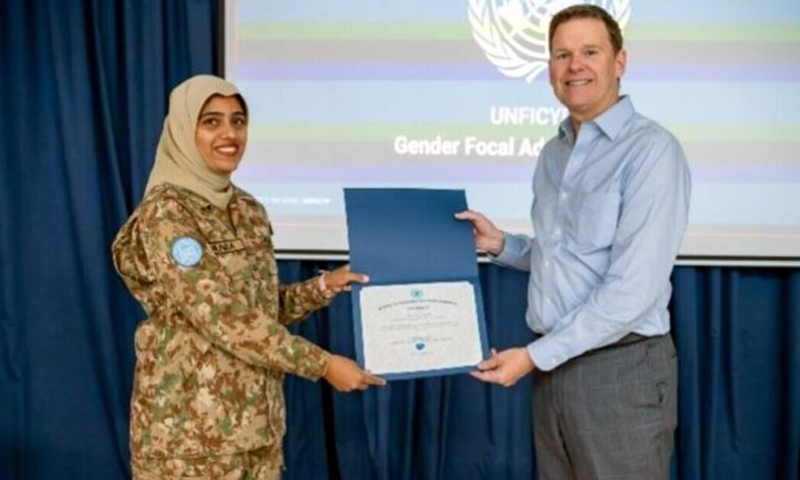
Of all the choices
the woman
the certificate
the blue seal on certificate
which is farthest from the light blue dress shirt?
the blue seal on certificate

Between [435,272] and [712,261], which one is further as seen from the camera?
[712,261]

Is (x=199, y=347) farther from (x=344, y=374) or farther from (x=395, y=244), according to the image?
(x=395, y=244)

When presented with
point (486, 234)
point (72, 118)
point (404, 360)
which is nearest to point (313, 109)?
point (72, 118)

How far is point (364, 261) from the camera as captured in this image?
1945 millimetres

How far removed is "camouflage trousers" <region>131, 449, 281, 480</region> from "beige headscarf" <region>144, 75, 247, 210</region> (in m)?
0.54

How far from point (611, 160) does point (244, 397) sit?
906 millimetres

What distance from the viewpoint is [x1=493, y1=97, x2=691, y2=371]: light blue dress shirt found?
167 cm

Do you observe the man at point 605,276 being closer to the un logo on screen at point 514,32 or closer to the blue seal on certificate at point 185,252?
the blue seal on certificate at point 185,252

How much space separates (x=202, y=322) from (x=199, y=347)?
0.28 ft

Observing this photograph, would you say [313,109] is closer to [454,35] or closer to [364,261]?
[454,35]

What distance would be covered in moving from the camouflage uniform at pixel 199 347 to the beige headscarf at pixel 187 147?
0.03 metres

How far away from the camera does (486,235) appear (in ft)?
6.89

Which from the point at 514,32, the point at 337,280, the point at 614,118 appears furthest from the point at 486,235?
the point at 514,32

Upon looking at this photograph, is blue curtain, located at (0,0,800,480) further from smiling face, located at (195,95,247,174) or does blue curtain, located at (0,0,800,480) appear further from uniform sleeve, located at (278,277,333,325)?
smiling face, located at (195,95,247,174)
